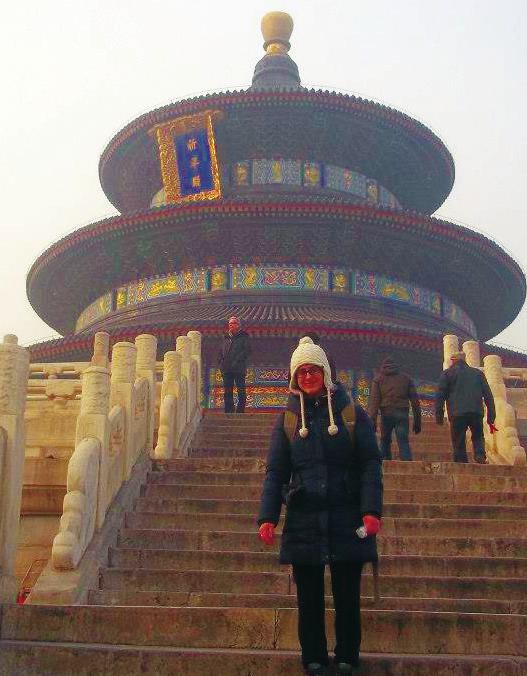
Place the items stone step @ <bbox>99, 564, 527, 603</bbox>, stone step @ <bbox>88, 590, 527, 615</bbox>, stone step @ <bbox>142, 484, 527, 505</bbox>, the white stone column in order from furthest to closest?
stone step @ <bbox>142, 484, 527, 505</bbox> → the white stone column → stone step @ <bbox>99, 564, 527, 603</bbox> → stone step @ <bbox>88, 590, 527, 615</bbox>

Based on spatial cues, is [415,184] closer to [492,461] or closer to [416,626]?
[492,461]

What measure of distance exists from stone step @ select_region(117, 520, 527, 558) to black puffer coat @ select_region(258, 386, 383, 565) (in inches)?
103

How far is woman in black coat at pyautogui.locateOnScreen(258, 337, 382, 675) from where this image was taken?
4312 mm

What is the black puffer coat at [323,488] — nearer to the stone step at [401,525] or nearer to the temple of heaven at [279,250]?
the stone step at [401,525]

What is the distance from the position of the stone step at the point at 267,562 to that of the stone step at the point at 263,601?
0.51 m

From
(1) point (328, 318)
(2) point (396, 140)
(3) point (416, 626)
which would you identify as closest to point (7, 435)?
(3) point (416, 626)

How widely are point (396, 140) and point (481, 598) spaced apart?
62.5 feet

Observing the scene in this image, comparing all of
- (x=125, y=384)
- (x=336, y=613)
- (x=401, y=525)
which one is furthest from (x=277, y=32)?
(x=336, y=613)

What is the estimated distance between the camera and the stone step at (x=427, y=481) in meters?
8.52

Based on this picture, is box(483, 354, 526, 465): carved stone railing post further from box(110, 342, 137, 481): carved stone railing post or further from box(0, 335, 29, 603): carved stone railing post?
box(0, 335, 29, 603): carved stone railing post

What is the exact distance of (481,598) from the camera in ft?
20.4

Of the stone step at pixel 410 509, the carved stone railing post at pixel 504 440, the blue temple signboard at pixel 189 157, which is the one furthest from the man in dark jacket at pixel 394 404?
the blue temple signboard at pixel 189 157

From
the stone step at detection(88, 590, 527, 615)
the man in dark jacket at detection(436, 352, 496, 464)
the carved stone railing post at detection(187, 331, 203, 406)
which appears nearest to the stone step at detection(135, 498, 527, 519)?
the stone step at detection(88, 590, 527, 615)

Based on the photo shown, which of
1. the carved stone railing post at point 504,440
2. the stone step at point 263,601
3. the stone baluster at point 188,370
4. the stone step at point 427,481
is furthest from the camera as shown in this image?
the stone baluster at point 188,370
